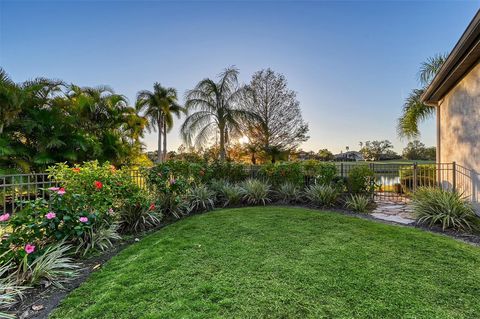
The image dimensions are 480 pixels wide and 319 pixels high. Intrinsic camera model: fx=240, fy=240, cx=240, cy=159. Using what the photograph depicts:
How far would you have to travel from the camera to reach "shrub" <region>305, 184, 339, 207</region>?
22.0 feet

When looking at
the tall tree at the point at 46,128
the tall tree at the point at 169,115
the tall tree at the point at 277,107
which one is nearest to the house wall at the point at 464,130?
the tall tree at the point at 46,128

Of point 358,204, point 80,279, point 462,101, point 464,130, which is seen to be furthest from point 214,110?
point 80,279

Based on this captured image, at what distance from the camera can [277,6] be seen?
7.62 metres

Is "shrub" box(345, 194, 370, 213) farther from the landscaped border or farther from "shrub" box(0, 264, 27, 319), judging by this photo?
"shrub" box(0, 264, 27, 319)

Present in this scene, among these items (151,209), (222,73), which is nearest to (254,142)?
(222,73)

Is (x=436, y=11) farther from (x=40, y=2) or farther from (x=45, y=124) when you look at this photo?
(x=45, y=124)

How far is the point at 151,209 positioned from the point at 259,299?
12.1 feet

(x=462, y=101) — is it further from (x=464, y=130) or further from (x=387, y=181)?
(x=387, y=181)

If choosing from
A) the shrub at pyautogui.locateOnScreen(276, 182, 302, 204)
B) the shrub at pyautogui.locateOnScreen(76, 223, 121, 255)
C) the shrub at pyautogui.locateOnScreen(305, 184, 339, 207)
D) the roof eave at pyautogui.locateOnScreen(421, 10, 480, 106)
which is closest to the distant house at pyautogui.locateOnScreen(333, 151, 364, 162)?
the roof eave at pyautogui.locateOnScreen(421, 10, 480, 106)

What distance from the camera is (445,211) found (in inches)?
187

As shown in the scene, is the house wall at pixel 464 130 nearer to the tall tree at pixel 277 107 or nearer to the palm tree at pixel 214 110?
the palm tree at pixel 214 110

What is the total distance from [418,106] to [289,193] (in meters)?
7.87

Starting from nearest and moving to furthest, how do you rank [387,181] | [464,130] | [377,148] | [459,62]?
[459,62], [464,130], [387,181], [377,148]

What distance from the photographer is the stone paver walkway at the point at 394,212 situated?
17.4 feet
